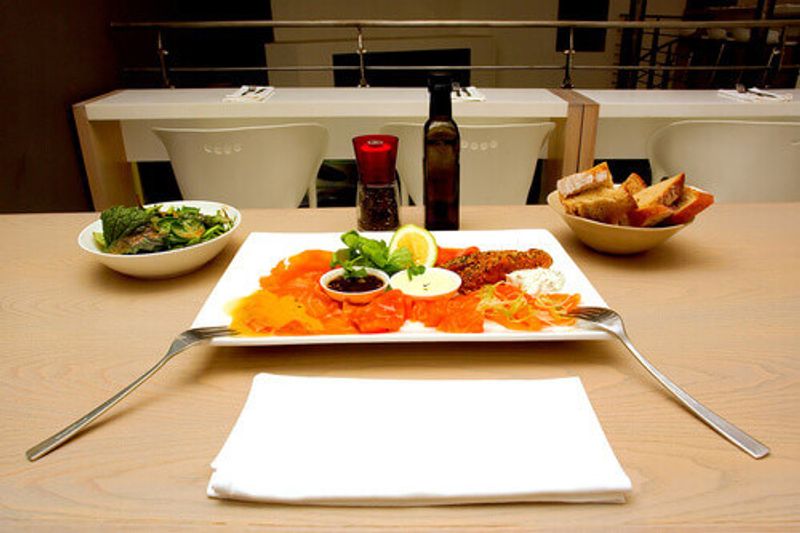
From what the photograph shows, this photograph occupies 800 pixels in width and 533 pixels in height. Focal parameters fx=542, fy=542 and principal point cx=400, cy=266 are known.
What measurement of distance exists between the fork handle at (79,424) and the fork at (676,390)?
556 mm

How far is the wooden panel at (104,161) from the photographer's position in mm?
2283

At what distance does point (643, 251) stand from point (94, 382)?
89 cm

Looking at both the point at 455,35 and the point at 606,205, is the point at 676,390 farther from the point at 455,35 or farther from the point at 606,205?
the point at 455,35

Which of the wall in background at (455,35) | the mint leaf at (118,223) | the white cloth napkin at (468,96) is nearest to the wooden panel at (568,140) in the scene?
the white cloth napkin at (468,96)

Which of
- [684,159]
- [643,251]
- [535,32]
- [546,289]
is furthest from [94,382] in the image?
[535,32]

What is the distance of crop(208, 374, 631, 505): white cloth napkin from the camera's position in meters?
0.47

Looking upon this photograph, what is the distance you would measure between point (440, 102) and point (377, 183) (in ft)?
0.65

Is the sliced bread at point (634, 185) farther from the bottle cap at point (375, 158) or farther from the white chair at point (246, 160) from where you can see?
the white chair at point (246, 160)

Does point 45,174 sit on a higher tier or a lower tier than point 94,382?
lower

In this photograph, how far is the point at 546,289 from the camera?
82cm

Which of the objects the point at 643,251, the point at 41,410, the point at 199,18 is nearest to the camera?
the point at 41,410

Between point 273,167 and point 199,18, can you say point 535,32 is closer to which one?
point 199,18

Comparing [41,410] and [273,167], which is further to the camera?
[273,167]

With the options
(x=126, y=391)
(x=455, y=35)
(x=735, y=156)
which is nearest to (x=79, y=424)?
(x=126, y=391)
